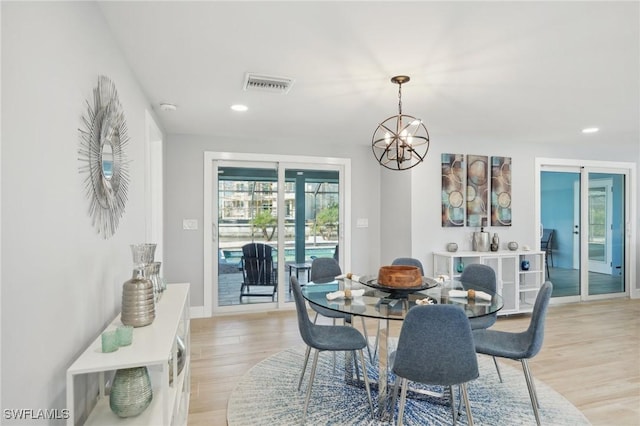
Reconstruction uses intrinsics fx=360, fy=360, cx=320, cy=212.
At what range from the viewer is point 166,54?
2.22 meters

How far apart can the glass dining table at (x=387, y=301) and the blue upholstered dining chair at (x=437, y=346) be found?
0.16 m

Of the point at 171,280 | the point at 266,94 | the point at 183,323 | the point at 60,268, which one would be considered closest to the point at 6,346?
the point at 60,268

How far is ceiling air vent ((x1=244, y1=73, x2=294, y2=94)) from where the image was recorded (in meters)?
2.60

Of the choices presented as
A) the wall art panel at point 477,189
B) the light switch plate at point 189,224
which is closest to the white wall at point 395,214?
the wall art panel at point 477,189

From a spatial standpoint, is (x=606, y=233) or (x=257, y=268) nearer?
(x=257, y=268)

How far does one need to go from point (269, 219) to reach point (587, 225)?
4.81m

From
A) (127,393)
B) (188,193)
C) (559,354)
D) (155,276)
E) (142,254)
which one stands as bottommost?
(559,354)

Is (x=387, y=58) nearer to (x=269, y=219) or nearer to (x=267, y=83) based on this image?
(x=267, y=83)

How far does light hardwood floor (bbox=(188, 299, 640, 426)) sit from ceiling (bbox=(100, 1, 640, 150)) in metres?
2.32

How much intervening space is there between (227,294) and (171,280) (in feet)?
2.43

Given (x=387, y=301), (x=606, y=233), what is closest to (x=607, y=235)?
(x=606, y=233)

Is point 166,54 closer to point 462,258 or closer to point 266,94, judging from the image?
point 266,94

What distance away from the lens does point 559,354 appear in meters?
3.42

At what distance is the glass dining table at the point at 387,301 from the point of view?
2107 millimetres
